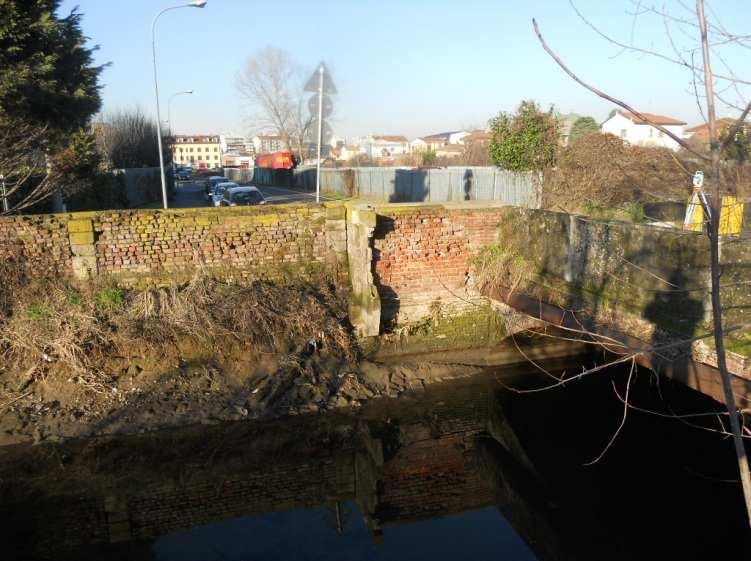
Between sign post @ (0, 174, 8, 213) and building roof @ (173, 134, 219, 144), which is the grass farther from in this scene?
building roof @ (173, 134, 219, 144)

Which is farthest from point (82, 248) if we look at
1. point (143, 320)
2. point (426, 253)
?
point (426, 253)

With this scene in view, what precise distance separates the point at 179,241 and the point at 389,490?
5.90 metres

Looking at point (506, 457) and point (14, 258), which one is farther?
point (14, 258)

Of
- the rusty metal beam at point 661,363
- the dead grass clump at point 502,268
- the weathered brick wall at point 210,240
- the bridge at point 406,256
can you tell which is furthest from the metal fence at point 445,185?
the weathered brick wall at point 210,240

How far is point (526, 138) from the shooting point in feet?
56.9

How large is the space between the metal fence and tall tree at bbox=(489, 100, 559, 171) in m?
0.88

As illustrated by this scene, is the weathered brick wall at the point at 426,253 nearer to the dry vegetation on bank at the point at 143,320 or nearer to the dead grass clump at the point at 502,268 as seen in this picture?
the dead grass clump at the point at 502,268

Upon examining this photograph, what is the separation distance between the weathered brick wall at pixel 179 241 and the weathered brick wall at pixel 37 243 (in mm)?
14

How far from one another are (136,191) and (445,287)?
23059 millimetres

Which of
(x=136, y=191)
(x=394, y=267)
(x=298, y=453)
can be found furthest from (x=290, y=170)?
(x=298, y=453)

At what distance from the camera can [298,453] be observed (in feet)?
28.3

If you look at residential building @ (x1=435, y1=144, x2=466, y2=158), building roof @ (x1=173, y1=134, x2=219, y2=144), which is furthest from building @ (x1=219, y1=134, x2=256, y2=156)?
residential building @ (x1=435, y1=144, x2=466, y2=158)

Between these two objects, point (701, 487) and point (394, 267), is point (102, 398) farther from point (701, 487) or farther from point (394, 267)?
point (701, 487)

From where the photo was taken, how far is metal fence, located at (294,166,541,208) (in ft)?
70.7
